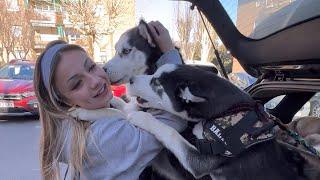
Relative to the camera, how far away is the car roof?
1.84m

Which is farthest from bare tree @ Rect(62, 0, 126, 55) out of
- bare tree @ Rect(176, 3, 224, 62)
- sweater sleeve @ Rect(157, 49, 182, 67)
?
sweater sleeve @ Rect(157, 49, 182, 67)

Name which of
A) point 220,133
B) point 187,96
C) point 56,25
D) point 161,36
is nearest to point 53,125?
point 187,96

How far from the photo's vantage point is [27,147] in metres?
7.93

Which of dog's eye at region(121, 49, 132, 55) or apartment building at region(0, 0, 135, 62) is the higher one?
dog's eye at region(121, 49, 132, 55)

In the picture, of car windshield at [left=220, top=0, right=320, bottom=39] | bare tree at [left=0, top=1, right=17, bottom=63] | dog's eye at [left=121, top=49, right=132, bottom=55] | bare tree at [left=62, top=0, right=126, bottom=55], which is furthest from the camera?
bare tree at [left=0, top=1, right=17, bottom=63]

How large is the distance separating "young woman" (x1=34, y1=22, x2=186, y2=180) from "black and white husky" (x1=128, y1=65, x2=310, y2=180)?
122mm

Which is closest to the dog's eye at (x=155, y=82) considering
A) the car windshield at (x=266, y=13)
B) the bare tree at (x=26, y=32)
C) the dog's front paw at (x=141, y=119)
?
the dog's front paw at (x=141, y=119)

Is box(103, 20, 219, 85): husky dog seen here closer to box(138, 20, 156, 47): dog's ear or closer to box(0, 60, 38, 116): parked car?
box(138, 20, 156, 47): dog's ear

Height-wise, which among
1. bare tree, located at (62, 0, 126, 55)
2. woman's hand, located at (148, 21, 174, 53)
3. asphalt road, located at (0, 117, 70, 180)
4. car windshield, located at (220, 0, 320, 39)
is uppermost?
car windshield, located at (220, 0, 320, 39)

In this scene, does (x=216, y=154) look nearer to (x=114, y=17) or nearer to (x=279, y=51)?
(x=279, y=51)

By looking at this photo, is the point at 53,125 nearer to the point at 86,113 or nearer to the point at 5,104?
the point at 86,113

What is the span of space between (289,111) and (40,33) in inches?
1272

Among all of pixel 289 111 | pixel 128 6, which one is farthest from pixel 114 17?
pixel 289 111

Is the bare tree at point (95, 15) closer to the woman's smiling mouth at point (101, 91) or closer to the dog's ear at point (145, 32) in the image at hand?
the dog's ear at point (145, 32)
